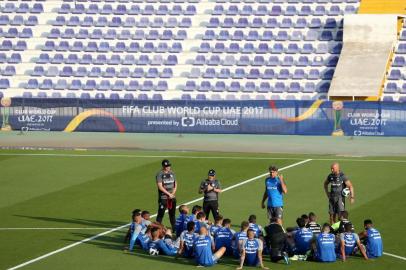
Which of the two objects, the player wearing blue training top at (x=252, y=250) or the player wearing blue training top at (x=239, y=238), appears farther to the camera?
the player wearing blue training top at (x=239, y=238)

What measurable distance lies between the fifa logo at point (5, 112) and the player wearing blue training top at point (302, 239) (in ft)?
121

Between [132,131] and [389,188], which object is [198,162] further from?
[132,131]

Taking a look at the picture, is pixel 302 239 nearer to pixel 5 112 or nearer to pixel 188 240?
pixel 188 240

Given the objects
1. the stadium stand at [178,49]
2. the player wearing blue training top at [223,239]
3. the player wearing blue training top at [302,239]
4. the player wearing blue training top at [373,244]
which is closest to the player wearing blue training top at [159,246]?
the player wearing blue training top at [223,239]

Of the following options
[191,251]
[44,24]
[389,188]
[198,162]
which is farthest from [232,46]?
[191,251]

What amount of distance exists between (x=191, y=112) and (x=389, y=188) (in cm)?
2203

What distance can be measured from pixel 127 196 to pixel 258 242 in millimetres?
12502

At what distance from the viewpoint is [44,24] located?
71.1 meters

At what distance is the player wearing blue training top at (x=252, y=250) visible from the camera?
25.7 meters

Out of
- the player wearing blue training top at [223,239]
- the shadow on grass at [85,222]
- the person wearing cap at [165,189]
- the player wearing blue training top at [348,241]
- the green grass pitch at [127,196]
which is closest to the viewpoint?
the player wearing blue training top at [348,241]

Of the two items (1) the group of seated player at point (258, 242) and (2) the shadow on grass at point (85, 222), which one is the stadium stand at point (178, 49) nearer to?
(2) the shadow on grass at point (85, 222)

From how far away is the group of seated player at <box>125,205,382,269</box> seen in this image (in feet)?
85.1

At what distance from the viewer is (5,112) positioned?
61281mm

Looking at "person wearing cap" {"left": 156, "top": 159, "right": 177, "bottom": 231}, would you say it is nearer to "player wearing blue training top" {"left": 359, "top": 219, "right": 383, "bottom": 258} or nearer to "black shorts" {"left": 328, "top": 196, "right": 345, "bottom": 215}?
"black shorts" {"left": 328, "top": 196, "right": 345, "bottom": 215}
